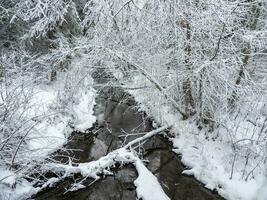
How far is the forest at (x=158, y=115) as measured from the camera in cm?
710

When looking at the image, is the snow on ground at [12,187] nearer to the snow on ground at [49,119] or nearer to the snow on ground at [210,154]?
the snow on ground at [49,119]

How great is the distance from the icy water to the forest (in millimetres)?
29

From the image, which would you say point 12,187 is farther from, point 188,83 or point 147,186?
point 188,83

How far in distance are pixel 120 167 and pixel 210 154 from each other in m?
2.24

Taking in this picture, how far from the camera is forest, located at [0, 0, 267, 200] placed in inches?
279

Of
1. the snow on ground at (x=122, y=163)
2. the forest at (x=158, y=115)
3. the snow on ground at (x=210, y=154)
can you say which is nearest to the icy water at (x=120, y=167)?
the forest at (x=158, y=115)

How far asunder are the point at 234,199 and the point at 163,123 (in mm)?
3260

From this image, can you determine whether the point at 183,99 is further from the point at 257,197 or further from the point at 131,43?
the point at 257,197

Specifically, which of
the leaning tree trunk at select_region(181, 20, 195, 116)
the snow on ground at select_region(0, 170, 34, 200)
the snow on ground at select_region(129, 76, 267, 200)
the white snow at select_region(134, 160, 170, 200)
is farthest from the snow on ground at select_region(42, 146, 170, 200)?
the leaning tree trunk at select_region(181, 20, 195, 116)

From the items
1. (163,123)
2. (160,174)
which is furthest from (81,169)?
(163,123)

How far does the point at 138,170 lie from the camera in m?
7.78

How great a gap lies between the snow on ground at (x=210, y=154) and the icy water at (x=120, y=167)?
26 cm

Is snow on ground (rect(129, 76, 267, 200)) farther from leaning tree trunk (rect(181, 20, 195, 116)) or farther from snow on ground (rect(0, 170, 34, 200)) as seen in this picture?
snow on ground (rect(0, 170, 34, 200))

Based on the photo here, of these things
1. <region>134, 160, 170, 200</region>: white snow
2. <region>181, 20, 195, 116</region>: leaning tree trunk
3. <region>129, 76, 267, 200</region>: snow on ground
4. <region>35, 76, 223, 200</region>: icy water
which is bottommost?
<region>35, 76, 223, 200</region>: icy water
